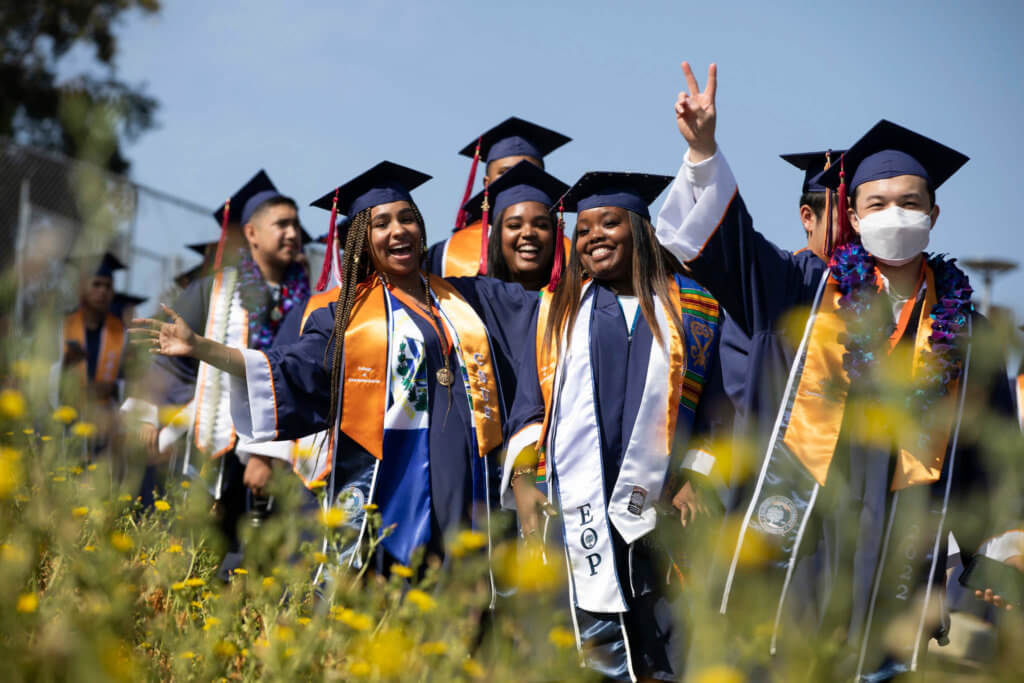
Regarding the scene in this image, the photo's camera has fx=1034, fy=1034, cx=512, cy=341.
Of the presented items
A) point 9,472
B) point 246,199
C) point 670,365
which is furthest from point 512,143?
point 9,472

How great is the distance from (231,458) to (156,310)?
90 centimetres

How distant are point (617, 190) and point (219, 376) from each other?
260cm

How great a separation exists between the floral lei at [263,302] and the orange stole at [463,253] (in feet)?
2.75

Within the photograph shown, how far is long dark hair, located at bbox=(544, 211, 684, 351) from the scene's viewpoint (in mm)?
3807

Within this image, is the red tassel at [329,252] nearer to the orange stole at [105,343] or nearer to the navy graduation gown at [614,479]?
the navy graduation gown at [614,479]

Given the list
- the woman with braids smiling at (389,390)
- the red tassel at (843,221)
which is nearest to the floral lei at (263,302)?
the woman with braids smiling at (389,390)

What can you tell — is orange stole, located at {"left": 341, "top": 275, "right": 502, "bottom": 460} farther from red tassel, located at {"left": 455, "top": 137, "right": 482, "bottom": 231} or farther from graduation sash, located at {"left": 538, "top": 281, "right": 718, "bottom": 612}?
red tassel, located at {"left": 455, "top": 137, "right": 482, "bottom": 231}

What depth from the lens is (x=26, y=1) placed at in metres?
17.8

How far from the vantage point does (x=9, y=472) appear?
2.01m

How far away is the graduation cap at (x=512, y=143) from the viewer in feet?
19.7

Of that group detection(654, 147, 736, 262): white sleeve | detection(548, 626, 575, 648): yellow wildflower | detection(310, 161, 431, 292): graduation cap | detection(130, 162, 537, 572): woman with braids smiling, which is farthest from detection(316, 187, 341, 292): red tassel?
detection(548, 626, 575, 648): yellow wildflower

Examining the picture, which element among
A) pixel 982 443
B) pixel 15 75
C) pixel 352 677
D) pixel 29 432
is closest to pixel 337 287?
pixel 29 432

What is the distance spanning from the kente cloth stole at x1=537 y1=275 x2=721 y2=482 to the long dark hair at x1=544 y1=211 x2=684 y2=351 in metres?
0.04

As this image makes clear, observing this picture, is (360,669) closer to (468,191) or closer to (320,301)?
(320,301)
